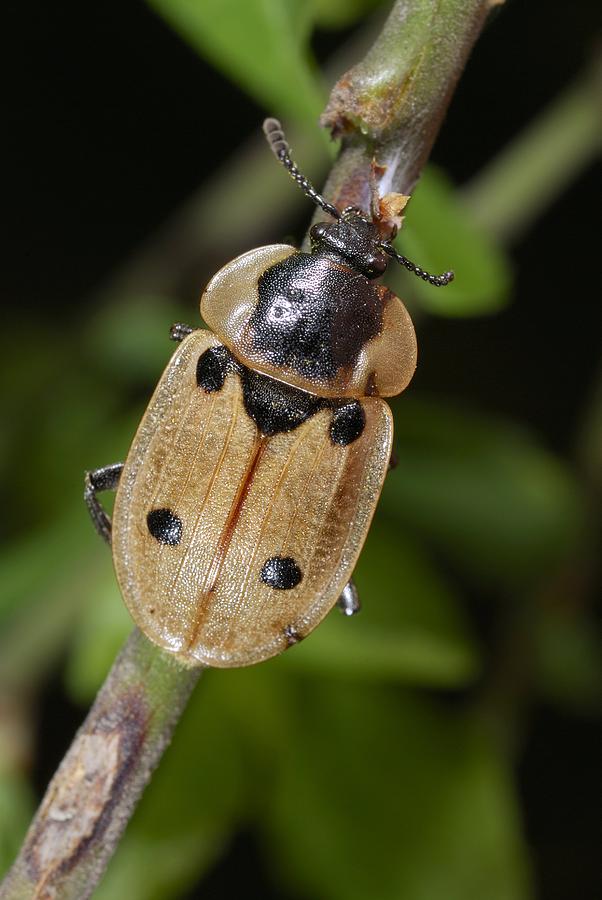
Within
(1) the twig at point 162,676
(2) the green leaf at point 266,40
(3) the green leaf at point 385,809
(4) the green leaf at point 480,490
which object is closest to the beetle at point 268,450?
(2) the green leaf at point 266,40

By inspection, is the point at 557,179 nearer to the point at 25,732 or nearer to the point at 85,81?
the point at 85,81

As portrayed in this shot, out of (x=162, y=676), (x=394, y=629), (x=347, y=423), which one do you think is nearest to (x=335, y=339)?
(x=347, y=423)

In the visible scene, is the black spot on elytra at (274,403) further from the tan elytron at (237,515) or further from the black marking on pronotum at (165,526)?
the black marking on pronotum at (165,526)

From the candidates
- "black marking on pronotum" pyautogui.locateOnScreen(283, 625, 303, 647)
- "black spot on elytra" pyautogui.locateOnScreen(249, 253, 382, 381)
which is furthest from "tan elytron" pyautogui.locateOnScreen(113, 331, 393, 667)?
"black spot on elytra" pyautogui.locateOnScreen(249, 253, 382, 381)

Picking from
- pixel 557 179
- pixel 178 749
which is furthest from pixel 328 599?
pixel 557 179

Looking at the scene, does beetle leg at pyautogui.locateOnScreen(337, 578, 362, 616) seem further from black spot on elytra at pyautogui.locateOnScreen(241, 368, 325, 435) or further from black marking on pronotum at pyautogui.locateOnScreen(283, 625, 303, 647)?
black spot on elytra at pyautogui.locateOnScreen(241, 368, 325, 435)
